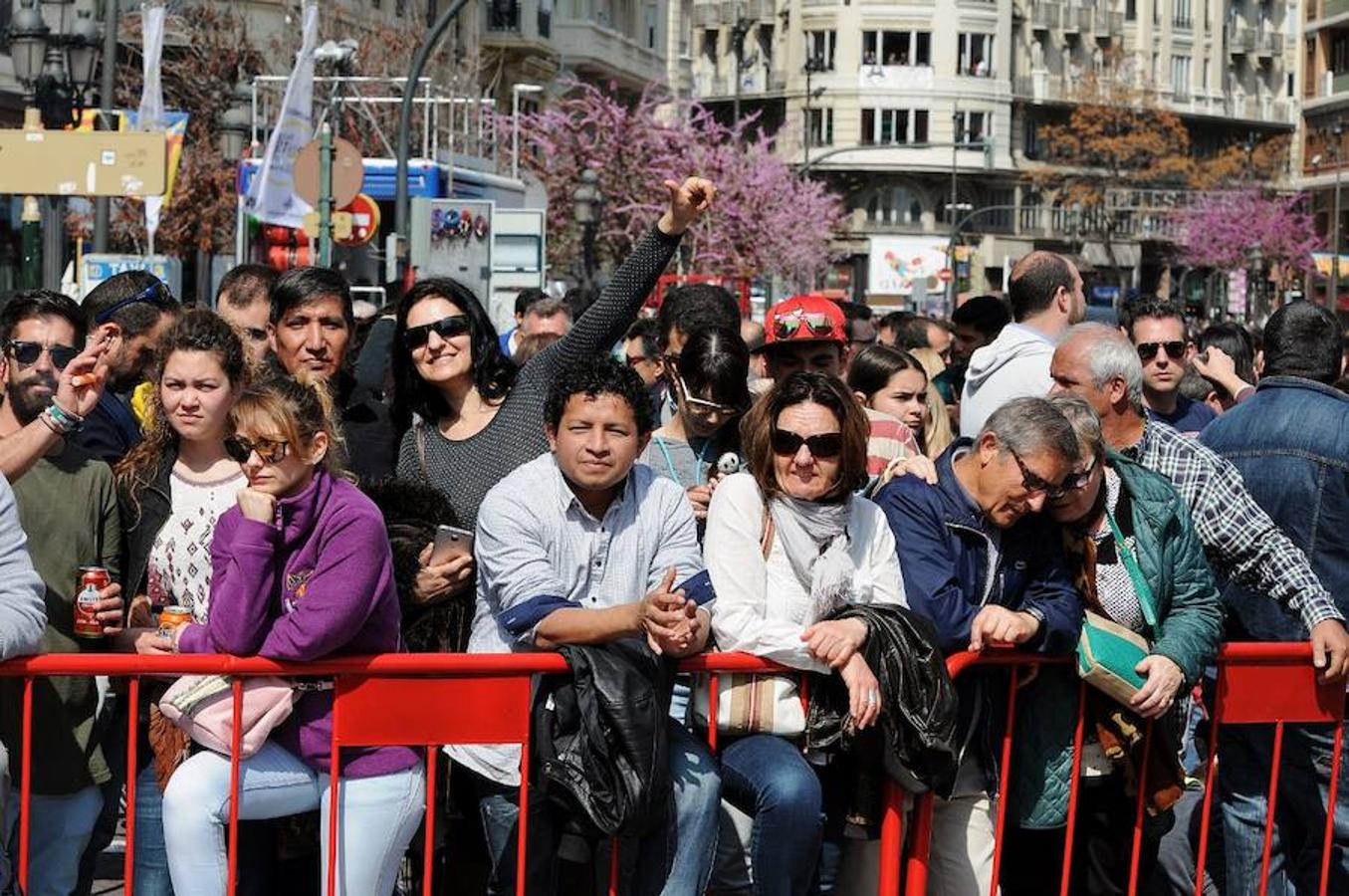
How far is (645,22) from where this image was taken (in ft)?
215

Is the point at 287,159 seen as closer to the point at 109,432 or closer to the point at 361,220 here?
the point at 361,220

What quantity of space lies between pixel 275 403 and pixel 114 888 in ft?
9.02

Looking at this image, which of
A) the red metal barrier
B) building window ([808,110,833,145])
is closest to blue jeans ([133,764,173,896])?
the red metal barrier

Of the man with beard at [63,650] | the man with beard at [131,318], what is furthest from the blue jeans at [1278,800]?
the man with beard at [131,318]

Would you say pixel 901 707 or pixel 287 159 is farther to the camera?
pixel 287 159

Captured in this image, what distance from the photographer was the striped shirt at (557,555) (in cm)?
517

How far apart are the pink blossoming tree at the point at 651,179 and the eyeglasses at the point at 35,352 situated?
39380 mm

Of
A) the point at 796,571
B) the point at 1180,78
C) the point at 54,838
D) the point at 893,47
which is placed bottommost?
the point at 54,838

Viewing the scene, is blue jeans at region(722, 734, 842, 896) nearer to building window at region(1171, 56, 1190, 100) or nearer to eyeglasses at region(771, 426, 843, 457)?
eyeglasses at region(771, 426, 843, 457)

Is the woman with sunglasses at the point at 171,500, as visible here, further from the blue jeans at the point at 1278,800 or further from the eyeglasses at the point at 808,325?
the blue jeans at the point at 1278,800

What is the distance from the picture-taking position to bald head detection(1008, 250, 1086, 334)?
26.6ft

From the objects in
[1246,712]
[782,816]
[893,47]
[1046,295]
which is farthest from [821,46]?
[782,816]

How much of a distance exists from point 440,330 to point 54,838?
1.89 meters

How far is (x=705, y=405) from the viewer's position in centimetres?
668
